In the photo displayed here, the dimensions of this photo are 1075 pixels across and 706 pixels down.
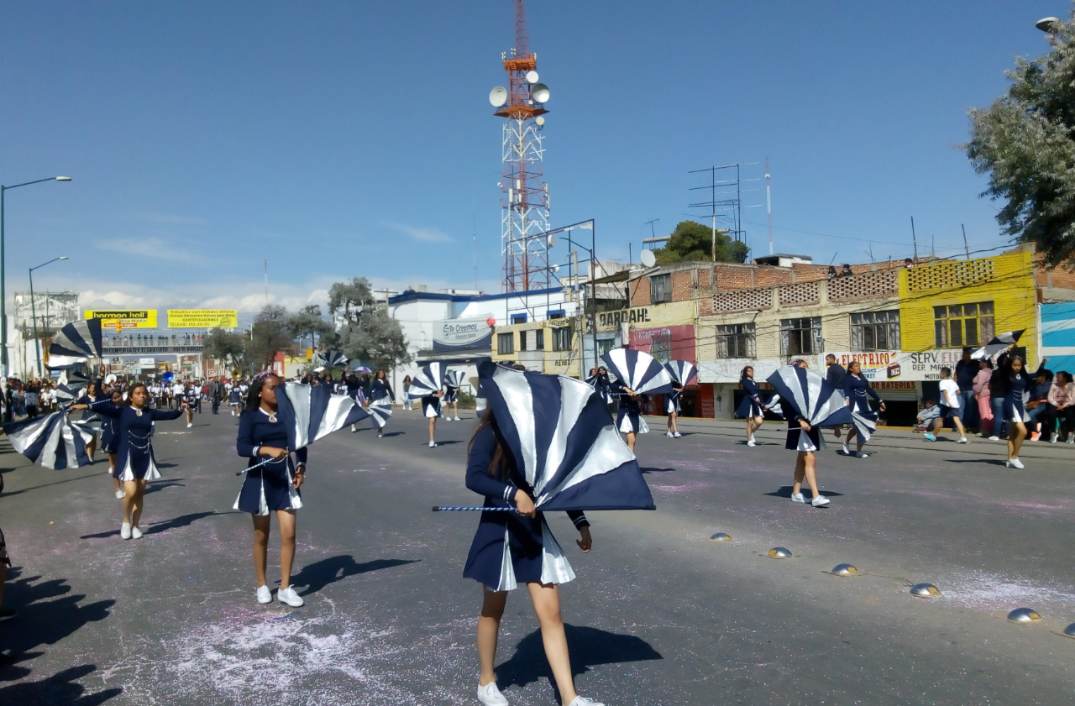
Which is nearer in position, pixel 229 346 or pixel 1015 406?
pixel 1015 406

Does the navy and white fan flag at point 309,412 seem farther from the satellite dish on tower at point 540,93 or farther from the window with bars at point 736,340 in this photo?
the satellite dish on tower at point 540,93

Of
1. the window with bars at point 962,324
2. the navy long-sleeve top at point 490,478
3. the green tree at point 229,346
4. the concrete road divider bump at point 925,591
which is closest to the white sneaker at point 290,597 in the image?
the navy long-sleeve top at point 490,478

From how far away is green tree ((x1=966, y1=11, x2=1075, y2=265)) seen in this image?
47.9 ft

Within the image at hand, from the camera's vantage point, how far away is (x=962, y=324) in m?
28.8

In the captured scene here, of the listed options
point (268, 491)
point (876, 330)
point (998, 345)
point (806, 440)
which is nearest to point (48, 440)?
point (268, 491)

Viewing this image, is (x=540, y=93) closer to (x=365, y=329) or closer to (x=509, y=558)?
(x=365, y=329)

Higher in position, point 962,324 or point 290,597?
point 962,324

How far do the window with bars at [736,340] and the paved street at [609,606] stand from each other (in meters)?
24.6

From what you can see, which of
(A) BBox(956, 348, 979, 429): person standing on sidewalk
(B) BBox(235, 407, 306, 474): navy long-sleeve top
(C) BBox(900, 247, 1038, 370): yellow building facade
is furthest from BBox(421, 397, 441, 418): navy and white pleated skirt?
(C) BBox(900, 247, 1038, 370): yellow building facade

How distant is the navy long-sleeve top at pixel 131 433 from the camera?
372 inches

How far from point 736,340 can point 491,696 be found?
34.1 m

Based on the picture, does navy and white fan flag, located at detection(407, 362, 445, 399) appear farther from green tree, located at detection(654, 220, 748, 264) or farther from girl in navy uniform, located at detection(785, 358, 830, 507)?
green tree, located at detection(654, 220, 748, 264)

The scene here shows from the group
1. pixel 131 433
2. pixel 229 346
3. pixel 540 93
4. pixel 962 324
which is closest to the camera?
pixel 131 433

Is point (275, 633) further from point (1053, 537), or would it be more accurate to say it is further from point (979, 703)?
point (1053, 537)
